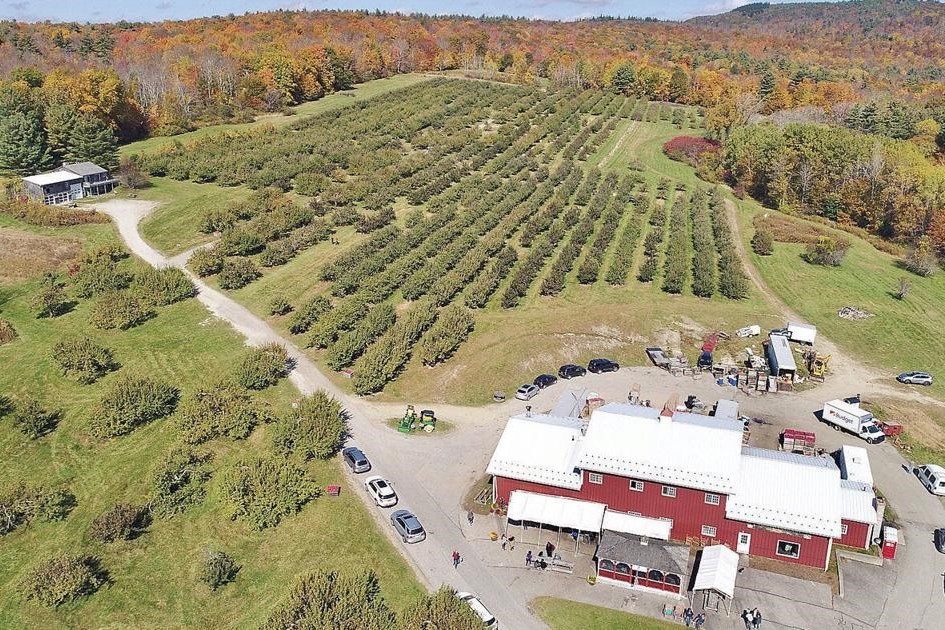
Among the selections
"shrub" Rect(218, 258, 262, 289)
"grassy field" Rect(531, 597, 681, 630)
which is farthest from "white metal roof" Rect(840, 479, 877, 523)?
"shrub" Rect(218, 258, 262, 289)

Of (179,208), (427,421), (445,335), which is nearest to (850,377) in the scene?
(445,335)

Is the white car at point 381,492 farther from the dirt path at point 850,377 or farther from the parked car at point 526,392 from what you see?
the dirt path at point 850,377

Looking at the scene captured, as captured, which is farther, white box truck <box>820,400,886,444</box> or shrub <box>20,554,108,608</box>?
white box truck <box>820,400,886,444</box>

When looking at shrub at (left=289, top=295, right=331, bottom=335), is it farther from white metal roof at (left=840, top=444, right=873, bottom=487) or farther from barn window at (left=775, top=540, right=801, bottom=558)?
white metal roof at (left=840, top=444, right=873, bottom=487)

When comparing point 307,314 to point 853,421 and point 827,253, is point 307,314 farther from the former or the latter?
point 827,253

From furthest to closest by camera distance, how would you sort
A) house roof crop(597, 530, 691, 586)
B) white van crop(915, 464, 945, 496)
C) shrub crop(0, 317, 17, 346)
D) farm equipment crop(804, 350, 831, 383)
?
farm equipment crop(804, 350, 831, 383) → shrub crop(0, 317, 17, 346) → white van crop(915, 464, 945, 496) → house roof crop(597, 530, 691, 586)

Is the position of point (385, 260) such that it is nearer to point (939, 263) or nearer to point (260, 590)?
point (260, 590)

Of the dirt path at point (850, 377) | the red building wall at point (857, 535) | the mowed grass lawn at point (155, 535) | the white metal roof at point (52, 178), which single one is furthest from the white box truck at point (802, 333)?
the white metal roof at point (52, 178)
